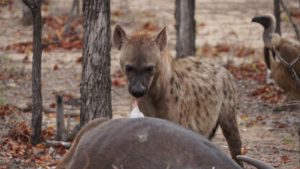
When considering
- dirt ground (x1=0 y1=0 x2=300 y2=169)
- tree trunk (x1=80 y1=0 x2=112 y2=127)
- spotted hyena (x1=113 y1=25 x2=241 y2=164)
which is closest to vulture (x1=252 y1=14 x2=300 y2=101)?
dirt ground (x1=0 y1=0 x2=300 y2=169)

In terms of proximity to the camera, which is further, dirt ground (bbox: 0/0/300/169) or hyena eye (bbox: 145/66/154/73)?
dirt ground (bbox: 0/0/300/169)

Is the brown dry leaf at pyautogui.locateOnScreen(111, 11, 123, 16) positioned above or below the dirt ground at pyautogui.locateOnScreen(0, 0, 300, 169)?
above

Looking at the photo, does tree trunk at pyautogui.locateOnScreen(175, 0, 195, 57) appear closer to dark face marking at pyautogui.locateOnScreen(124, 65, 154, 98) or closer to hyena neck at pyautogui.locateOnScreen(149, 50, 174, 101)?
hyena neck at pyautogui.locateOnScreen(149, 50, 174, 101)

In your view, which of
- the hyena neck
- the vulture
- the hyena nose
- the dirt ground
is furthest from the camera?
the vulture

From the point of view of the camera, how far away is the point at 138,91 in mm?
4445

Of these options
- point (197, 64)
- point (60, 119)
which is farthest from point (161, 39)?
point (60, 119)

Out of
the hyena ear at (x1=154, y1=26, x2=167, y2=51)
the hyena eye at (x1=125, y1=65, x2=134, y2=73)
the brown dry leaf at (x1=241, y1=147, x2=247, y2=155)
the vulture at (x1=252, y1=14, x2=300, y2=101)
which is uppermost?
the hyena ear at (x1=154, y1=26, x2=167, y2=51)

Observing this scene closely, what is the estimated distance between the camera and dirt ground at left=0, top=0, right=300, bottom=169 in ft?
23.1

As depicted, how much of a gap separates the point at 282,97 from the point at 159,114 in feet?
16.2

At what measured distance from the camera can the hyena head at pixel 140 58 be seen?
455 cm

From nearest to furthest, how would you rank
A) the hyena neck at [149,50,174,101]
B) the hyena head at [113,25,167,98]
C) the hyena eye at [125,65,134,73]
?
the hyena head at [113,25,167,98]
the hyena eye at [125,65,134,73]
the hyena neck at [149,50,174,101]

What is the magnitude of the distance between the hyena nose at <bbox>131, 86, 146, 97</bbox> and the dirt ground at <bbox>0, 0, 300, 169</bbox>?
0.97 m

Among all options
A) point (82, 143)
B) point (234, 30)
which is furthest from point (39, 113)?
point (234, 30)

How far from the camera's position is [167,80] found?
490 centimetres
